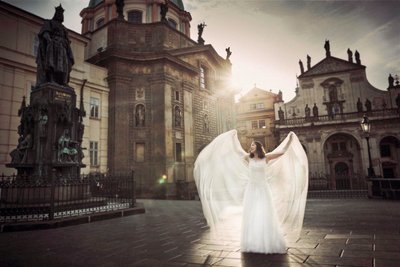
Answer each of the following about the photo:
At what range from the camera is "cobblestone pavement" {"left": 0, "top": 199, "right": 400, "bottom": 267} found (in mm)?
4043

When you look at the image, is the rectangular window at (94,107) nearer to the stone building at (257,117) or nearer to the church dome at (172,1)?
the church dome at (172,1)

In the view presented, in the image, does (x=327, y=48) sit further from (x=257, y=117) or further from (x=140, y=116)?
(x=140, y=116)

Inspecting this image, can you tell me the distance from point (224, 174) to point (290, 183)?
4.70 ft

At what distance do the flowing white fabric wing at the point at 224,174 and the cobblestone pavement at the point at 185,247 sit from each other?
798 mm

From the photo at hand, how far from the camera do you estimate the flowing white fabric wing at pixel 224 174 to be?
579cm

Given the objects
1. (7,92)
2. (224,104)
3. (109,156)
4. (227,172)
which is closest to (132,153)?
(109,156)

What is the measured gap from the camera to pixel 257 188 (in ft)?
16.1

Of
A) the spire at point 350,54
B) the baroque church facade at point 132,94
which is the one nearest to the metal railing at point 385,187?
the baroque church facade at point 132,94

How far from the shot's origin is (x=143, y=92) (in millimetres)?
22328

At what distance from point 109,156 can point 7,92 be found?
319 inches

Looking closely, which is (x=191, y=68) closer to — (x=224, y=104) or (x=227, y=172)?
(x=224, y=104)

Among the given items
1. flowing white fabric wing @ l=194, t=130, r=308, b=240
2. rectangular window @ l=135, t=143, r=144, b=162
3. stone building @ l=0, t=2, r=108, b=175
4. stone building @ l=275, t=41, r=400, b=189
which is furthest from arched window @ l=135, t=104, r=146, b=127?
stone building @ l=275, t=41, r=400, b=189

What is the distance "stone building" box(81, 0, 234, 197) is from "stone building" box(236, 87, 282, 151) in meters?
22.5

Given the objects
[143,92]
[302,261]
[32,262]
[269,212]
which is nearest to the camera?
[302,261]
